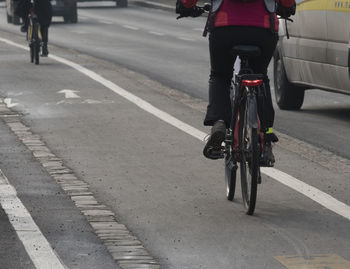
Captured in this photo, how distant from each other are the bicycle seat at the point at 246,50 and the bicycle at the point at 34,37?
43.3ft

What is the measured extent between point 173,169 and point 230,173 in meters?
1.42

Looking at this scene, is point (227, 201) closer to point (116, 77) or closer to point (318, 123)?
point (318, 123)

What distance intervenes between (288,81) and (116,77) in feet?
14.5

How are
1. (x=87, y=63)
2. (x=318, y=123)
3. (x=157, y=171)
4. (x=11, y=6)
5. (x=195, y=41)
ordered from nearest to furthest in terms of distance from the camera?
(x=157, y=171)
(x=318, y=123)
(x=87, y=63)
(x=195, y=41)
(x=11, y=6)

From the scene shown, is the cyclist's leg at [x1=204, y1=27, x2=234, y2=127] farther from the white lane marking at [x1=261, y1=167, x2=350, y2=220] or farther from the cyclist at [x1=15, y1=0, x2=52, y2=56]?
the cyclist at [x1=15, y1=0, x2=52, y2=56]

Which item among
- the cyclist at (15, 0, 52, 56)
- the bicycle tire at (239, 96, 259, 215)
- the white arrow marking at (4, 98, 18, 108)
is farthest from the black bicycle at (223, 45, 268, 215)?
the cyclist at (15, 0, 52, 56)

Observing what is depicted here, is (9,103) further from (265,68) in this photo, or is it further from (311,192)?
(265,68)

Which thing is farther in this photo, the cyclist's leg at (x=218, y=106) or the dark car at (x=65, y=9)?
the dark car at (x=65, y=9)

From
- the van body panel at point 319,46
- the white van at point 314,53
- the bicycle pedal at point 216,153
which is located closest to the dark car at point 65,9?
the white van at point 314,53

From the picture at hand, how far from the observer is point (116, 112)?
534 inches

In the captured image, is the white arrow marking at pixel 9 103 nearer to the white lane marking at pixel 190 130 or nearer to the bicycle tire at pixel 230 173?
the white lane marking at pixel 190 130

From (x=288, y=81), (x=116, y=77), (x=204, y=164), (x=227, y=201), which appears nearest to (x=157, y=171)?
(x=204, y=164)

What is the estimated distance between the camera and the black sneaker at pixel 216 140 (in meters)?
7.98

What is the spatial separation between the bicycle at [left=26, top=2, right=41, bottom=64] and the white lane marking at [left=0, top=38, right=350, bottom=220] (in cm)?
54
